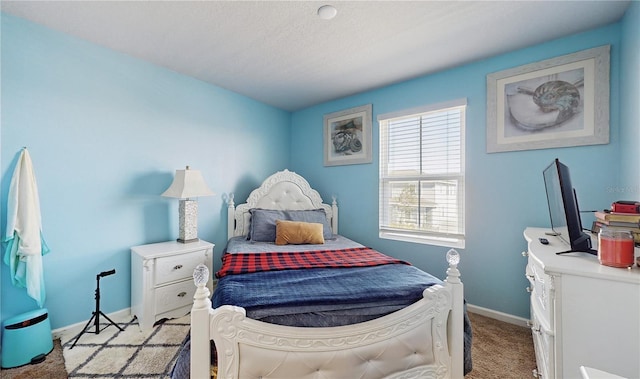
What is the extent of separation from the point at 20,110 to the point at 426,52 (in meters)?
3.24

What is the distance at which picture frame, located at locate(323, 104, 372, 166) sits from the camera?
10.4 feet

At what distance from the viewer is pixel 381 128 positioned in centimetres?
309

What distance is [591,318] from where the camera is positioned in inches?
40.4

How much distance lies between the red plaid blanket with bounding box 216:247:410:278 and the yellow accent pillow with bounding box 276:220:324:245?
35 centimetres

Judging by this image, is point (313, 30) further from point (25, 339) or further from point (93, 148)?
point (25, 339)

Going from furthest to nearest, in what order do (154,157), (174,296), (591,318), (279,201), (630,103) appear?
(279,201), (154,157), (174,296), (630,103), (591,318)

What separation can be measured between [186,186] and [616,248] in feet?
9.47

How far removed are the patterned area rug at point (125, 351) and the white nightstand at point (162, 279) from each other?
119 millimetres

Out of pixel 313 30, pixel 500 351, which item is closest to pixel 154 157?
pixel 313 30

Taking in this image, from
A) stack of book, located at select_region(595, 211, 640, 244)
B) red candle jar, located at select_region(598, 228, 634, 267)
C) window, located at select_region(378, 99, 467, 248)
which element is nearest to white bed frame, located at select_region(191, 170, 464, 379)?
red candle jar, located at select_region(598, 228, 634, 267)

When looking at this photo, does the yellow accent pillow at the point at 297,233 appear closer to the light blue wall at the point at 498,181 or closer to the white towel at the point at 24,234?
the light blue wall at the point at 498,181

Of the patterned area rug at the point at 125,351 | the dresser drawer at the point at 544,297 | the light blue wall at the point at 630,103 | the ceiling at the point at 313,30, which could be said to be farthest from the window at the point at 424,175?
the patterned area rug at the point at 125,351

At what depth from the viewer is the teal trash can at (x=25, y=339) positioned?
1.62 metres

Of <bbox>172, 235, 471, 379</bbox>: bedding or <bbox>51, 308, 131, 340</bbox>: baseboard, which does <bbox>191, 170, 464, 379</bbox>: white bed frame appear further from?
<bbox>51, 308, 131, 340</bbox>: baseboard
